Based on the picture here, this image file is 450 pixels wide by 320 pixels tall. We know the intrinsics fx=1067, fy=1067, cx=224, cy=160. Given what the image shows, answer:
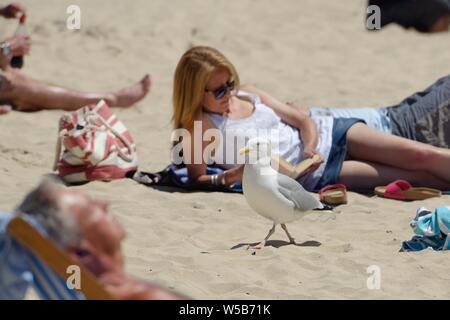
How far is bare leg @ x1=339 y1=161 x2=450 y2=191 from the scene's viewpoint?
573 cm

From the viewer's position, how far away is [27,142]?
659cm

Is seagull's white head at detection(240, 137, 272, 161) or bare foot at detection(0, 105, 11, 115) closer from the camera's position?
seagull's white head at detection(240, 137, 272, 161)

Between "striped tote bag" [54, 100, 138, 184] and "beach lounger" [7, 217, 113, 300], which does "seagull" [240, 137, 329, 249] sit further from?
"beach lounger" [7, 217, 113, 300]

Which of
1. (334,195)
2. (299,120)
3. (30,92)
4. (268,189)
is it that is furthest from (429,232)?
(30,92)

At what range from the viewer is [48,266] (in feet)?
8.57

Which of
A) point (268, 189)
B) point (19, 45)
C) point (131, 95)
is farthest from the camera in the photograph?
point (131, 95)

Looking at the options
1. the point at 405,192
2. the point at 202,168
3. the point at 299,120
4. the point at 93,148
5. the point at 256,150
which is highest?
the point at 256,150

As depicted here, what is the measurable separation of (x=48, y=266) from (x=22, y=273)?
95 millimetres

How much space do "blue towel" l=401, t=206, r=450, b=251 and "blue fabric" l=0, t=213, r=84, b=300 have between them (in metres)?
2.15

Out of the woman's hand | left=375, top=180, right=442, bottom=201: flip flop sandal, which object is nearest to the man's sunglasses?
left=375, top=180, right=442, bottom=201: flip flop sandal

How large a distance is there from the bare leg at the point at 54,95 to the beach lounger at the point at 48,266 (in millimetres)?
4466

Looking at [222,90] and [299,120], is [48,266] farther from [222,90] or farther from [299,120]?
[299,120]

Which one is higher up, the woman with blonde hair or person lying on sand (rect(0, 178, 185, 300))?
person lying on sand (rect(0, 178, 185, 300))

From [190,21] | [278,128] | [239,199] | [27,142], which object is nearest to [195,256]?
[239,199]
